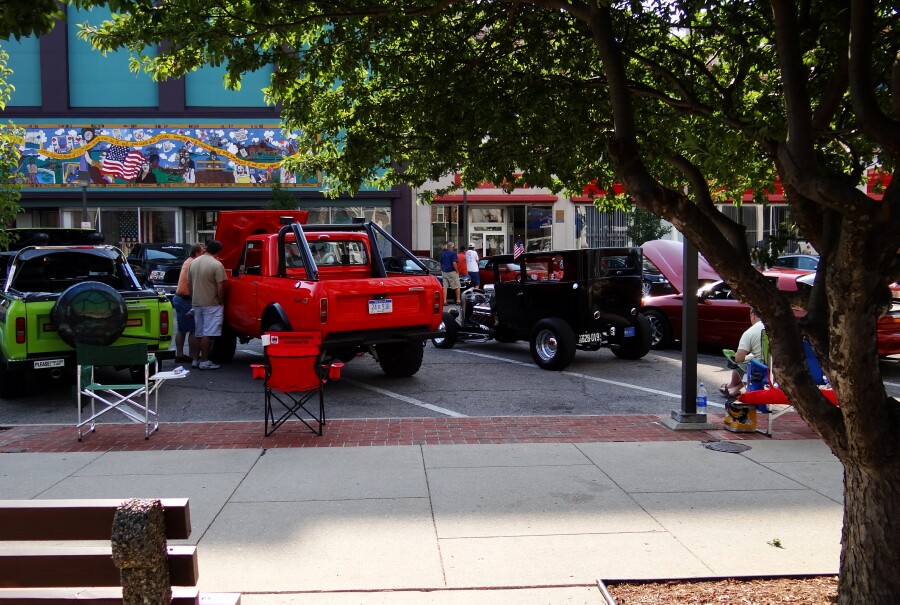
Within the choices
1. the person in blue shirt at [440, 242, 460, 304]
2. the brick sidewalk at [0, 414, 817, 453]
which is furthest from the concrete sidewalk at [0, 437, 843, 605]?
the person in blue shirt at [440, 242, 460, 304]

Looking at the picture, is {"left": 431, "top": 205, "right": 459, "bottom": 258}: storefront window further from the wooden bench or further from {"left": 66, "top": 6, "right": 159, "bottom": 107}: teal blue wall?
the wooden bench

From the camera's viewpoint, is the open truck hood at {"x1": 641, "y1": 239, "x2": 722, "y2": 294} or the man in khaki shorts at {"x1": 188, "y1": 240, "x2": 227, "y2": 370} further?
the open truck hood at {"x1": 641, "y1": 239, "x2": 722, "y2": 294}

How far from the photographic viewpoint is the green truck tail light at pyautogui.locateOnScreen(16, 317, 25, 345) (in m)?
8.80

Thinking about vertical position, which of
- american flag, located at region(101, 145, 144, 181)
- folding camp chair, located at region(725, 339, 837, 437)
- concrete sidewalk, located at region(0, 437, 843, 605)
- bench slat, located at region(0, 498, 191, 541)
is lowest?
concrete sidewalk, located at region(0, 437, 843, 605)

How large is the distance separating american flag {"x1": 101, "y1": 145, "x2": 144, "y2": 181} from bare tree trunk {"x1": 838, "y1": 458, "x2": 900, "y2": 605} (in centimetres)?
2864

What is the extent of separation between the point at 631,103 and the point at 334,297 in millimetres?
5401

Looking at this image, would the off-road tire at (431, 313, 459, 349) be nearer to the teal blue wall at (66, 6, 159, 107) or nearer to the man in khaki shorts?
the man in khaki shorts

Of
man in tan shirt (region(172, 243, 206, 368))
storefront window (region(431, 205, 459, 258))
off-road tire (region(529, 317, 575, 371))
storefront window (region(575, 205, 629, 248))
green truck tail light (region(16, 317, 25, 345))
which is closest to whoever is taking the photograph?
green truck tail light (region(16, 317, 25, 345))

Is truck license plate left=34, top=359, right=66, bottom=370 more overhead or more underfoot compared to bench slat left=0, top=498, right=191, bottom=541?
more underfoot

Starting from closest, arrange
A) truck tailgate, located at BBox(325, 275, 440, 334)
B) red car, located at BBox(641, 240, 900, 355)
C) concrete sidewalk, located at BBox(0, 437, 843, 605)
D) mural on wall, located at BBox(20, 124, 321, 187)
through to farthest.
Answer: concrete sidewalk, located at BBox(0, 437, 843, 605), truck tailgate, located at BBox(325, 275, 440, 334), red car, located at BBox(641, 240, 900, 355), mural on wall, located at BBox(20, 124, 321, 187)

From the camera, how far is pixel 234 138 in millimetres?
28359

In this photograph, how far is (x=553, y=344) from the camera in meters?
11.4

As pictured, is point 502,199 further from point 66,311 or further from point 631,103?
point 631,103

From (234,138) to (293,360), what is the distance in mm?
22828
